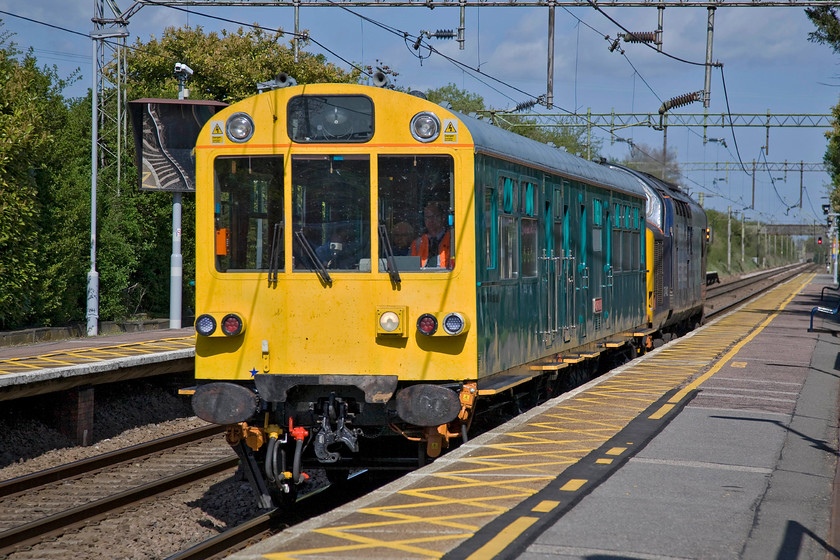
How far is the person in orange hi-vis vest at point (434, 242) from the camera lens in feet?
27.3

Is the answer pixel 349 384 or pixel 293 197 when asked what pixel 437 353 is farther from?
pixel 293 197

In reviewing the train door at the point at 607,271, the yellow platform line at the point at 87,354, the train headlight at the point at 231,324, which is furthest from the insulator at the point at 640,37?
the train headlight at the point at 231,324

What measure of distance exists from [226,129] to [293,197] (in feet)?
2.75

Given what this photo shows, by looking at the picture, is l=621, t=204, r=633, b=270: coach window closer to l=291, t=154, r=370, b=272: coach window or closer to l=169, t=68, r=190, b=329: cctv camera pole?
l=291, t=154, r=370, b=272: coach window

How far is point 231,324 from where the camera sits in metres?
8.39

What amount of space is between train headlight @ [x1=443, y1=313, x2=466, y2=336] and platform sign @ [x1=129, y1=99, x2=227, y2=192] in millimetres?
12591

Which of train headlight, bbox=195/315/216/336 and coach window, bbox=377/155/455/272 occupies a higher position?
coach window, bbox=377/155/455/272

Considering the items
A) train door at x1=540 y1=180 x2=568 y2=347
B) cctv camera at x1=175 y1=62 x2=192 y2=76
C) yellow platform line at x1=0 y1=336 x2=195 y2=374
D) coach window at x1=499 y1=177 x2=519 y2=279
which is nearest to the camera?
coach window at x1=499 y1=177 x2=519 y2=279

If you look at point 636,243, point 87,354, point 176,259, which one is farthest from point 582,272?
point 176,259

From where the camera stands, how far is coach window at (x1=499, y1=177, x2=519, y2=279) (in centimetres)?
929

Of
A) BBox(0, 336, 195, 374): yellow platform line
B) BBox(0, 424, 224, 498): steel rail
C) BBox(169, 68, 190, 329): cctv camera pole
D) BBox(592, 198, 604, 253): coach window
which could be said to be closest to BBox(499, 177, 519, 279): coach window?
BBox(592, 198, 604, 253): coach window

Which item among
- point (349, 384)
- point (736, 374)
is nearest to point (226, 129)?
point (349, 384)

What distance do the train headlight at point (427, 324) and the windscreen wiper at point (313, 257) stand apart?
81cm

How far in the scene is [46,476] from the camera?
1052cm
